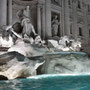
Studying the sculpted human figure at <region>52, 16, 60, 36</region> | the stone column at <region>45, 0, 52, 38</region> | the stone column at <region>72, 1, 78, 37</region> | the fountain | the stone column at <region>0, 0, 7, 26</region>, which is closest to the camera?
the fountain

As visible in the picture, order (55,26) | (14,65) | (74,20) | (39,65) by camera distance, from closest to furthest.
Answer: (14,65), (39,65), (55,26), (74,20)

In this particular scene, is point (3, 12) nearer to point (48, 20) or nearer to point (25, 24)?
point (25, 24)

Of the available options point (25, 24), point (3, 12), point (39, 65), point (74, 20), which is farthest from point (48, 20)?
point (39, 65)

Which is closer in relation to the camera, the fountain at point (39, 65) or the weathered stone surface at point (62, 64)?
the fountain at point (39, 65)

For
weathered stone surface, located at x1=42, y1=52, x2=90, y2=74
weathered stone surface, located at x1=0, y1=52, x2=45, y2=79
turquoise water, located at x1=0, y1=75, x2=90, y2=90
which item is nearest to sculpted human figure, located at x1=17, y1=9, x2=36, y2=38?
weathered stone surface, located at x1=42, y1=52, x2=90, y2=74

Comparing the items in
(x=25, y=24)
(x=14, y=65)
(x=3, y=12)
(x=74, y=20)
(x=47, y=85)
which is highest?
(x=74, y=20)

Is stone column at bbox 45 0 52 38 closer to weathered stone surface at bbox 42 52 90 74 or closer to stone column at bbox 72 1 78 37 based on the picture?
stone column at bbox 72 1 78 37

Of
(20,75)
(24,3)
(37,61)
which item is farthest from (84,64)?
(24,3)

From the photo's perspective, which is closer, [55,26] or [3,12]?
[3,12]

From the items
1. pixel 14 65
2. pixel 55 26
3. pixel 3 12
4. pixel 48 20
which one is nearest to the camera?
pixel 14 65

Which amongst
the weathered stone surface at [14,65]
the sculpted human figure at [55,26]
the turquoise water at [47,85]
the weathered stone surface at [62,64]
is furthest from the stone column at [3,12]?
the turquoise water at [47,85]

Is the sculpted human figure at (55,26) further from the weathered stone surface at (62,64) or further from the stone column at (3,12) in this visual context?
the weathered stone surface at (62,64)

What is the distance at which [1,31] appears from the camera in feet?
48.9

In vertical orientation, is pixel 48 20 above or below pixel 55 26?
above
